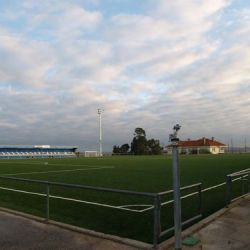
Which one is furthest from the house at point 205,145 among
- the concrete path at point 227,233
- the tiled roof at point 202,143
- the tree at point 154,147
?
the concrete path at point 227,233

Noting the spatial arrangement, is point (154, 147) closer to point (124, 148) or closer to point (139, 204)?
point (124, 148)

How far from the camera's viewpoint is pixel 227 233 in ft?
26.2

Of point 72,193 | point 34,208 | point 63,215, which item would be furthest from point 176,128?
point 72,193

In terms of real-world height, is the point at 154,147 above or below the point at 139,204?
above

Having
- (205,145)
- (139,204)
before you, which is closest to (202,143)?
(205,145)

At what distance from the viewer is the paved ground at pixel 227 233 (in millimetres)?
7137

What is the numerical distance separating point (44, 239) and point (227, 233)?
3172 millimetres

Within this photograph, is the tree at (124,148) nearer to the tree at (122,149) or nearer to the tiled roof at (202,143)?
the tree at (122,149)

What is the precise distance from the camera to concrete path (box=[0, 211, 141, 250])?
7098 millimetres

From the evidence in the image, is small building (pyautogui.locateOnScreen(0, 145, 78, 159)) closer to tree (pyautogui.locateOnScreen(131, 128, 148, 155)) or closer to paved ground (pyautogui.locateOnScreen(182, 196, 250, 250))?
tree (pyautogui.locateOnScreen(131, 128, 148, 155))

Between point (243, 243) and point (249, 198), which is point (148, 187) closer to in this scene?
point (249, 198)

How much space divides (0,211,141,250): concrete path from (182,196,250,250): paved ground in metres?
1.32

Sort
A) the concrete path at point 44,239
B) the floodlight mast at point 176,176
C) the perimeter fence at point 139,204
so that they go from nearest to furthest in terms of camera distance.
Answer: the floodlight mast at point 176,176 → the concrete path at point 44,239 → the perimeter fence at point 139,204

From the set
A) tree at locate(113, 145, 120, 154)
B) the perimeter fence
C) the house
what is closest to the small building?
tree at locate(113, 145, 120, 154)
